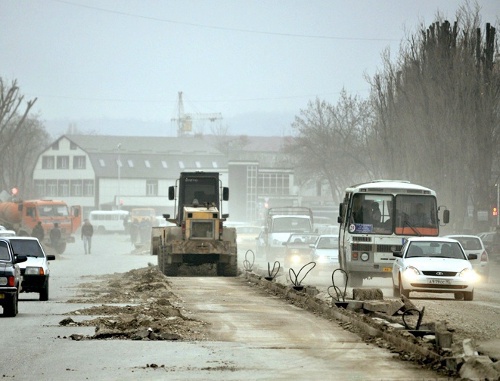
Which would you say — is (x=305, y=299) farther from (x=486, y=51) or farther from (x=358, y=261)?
(x=486, y=51)

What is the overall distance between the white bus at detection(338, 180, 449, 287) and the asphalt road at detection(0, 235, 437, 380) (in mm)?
9374

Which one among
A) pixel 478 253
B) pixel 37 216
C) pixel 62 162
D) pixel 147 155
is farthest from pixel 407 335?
pixel 147 155

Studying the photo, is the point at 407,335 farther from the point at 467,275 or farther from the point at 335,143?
the point at 335,143

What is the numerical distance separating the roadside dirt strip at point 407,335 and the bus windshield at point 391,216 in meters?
6.73

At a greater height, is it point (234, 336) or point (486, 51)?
point (486, 51)

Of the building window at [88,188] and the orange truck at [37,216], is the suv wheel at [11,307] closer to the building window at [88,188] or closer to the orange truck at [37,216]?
the orange truck at [37,216]

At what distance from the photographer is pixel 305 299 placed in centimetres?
2602

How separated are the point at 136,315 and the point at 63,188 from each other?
133 m

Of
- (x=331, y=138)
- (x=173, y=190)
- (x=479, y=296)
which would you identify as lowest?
(x=479, y=296)

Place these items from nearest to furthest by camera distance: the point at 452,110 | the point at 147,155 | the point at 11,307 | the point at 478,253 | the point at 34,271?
1. the point at 11,307
2. the point at 34,271
3. the point at 478,253
4. the point at 452,110
5. the point at 147,155

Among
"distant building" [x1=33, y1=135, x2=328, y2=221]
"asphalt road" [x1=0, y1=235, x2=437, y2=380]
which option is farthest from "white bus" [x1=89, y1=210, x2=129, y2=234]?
"asphalt road" [x1=0, y1=235, x2=437, y2=380]

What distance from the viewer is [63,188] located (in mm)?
152500

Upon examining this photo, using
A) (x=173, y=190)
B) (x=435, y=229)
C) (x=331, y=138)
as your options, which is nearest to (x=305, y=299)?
(x=435, y=229)

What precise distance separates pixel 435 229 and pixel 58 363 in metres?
21.4
